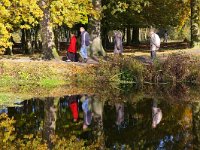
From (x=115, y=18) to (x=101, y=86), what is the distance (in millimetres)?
24889

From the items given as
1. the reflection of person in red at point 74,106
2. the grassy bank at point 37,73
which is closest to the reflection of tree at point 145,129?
the reflection of person in red at point 74,106

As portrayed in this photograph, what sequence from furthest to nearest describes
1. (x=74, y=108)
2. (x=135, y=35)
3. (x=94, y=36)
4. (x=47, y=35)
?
(x=135, y=35) < (x=94, y=36) < (x=47, y=35) < (x=74, y=108)

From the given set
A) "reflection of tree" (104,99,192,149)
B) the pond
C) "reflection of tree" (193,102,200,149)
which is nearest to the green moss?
the pond

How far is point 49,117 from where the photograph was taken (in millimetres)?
16750

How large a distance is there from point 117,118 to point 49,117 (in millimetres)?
2389

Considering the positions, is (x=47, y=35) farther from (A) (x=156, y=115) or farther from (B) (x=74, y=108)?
(A) (x=156, y=115)

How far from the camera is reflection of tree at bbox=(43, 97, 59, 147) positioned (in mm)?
14065

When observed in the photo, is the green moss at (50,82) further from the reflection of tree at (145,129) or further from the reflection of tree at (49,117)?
the reflection of tree at (145,129)

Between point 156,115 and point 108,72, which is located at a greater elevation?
point 108,72

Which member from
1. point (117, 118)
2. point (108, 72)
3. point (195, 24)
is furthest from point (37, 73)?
point (195, 24)

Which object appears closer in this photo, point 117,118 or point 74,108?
point 117,118

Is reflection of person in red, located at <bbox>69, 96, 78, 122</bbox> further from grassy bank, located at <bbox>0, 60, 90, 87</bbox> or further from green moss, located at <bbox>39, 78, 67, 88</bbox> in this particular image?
grassy bank, located at <bbox>0, 60, 90, 87</bbox>

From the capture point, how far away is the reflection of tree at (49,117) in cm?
1406

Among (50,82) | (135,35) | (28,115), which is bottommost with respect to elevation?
(28,115)
